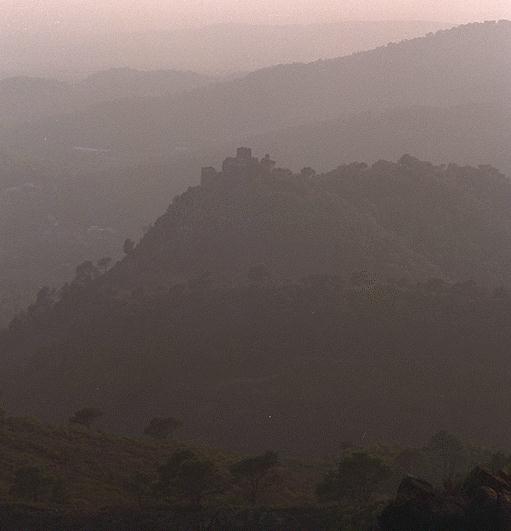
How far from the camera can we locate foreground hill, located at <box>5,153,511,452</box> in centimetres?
10888

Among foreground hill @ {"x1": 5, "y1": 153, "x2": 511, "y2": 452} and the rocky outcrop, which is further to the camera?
foreground hill @ {"x1": 5, "y1": 153, "x2": 511, "y2": 452}

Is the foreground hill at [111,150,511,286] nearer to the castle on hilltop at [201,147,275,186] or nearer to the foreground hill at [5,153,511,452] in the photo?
the castle on hilltop at [201,147,275,186]

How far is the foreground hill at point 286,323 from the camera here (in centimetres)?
10888

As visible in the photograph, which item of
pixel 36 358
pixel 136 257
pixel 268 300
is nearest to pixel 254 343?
pixel 268 300

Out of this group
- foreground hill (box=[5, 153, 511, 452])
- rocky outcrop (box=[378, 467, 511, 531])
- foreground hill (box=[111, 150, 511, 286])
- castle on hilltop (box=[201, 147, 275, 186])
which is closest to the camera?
rocky outcrop (box=[378, 467, 511, 531])

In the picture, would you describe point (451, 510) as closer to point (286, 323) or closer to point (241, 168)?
point (286, 323)

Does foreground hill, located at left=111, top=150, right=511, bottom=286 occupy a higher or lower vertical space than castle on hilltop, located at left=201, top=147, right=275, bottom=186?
lower

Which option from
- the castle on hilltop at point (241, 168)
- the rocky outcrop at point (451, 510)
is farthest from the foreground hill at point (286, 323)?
the rocky outcrop at point (451, 510)

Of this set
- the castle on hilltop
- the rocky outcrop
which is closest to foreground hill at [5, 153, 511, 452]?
the castle on hilltop

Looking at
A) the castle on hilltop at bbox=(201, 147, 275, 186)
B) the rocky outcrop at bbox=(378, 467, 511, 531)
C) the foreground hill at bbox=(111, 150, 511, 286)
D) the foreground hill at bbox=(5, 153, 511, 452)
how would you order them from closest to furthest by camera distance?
1. the rocky outcrop at bbox=(378, 467, 511, 531)
2. the foreground hill at bbox=(5, 153, 511, 452)
3. the foreground hill at bbox=(111, 150, 511, 286)
4. the castle on hilltop at bbox=(201, 147, 275, 186)

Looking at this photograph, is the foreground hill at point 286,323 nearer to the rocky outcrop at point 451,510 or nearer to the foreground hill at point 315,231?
the foreground hill at point 315,231

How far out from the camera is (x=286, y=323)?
13038cm

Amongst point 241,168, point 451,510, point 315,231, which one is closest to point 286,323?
point 315,231

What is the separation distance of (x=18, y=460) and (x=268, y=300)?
2720 inches
